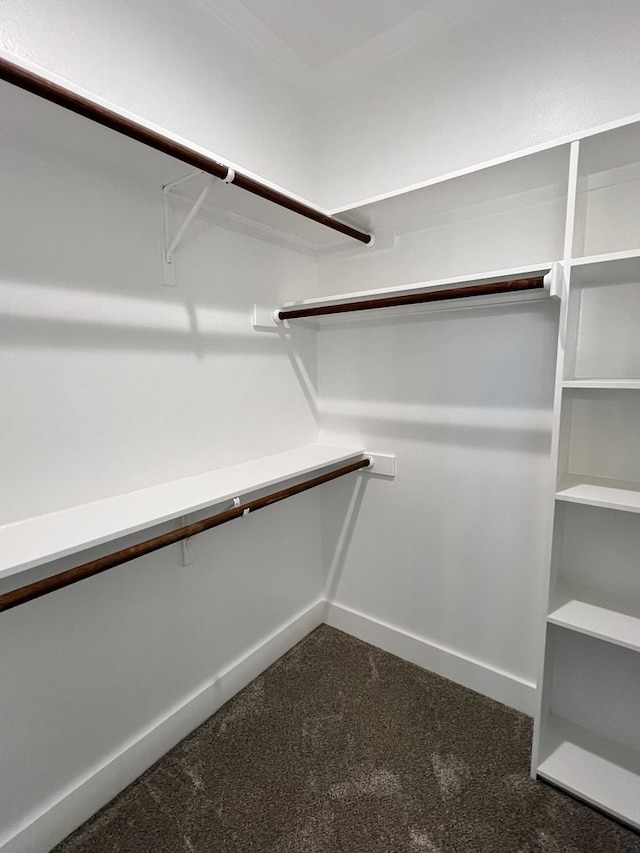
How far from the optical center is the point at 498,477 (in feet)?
5.49

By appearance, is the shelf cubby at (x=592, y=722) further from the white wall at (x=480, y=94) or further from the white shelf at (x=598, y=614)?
the white wall at (x=480, y=94)

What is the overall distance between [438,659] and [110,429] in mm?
1691

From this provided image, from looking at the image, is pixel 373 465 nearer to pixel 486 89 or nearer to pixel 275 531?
pixel 275 531

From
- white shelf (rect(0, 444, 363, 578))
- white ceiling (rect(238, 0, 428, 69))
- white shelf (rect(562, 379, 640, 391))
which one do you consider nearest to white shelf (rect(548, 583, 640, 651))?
white shelf (rect(562, 379, 640, 391))

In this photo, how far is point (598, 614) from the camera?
136cm

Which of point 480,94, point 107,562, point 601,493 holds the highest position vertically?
point 480,94

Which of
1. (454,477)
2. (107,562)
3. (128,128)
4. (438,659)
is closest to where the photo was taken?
(128,128)

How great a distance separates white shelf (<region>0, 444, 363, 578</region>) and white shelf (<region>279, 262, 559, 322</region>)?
66 centimetres

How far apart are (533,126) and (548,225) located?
1.12 feet

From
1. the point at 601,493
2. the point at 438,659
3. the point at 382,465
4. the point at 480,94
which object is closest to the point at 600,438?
the point at 601,493

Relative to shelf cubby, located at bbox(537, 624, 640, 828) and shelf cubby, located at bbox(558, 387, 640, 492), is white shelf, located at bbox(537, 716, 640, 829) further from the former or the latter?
shelf cubby, located at bbox(558, 387, 640, 492)

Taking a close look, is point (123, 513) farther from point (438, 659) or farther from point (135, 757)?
point (438, 659)

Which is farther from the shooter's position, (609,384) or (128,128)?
(609,384)

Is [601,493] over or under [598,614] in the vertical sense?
over
